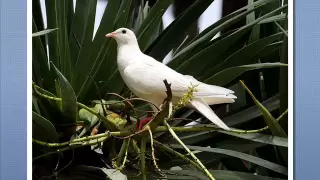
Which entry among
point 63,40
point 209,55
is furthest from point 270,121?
point 63,40

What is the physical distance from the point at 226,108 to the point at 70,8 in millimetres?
358

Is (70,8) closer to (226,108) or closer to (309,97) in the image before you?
(226,108)

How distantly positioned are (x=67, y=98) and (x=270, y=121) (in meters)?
0.34

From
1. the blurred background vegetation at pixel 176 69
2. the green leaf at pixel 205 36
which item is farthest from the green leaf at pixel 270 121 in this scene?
the green leaf at pixel 205 36

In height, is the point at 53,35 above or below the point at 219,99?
Result: above

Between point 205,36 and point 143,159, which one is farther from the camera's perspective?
point 205,36

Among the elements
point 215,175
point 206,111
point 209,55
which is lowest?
point 215,175

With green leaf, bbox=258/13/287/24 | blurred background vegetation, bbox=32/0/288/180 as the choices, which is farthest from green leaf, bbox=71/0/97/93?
green leaf, bbox=258/13/287/24

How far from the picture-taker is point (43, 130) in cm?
77

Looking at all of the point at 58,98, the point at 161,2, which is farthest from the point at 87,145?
the point at 161,2

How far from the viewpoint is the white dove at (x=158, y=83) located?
816 millimetres

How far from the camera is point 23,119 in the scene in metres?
0.84

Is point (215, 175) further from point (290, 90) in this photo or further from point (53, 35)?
point (53, 35)

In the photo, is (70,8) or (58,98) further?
(70,8)
